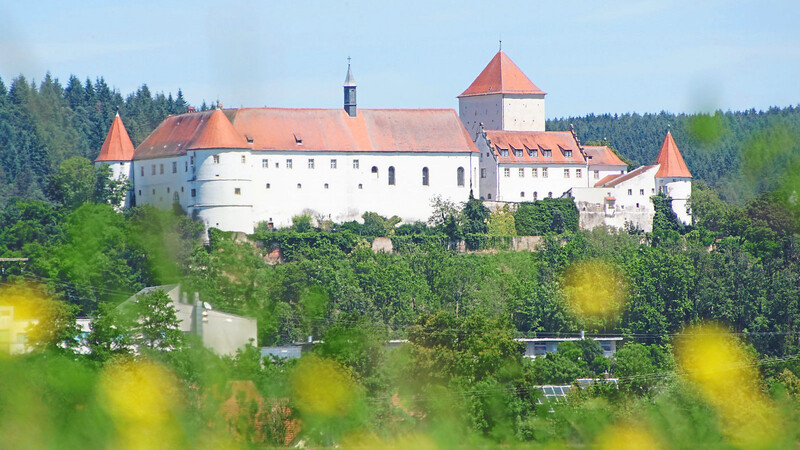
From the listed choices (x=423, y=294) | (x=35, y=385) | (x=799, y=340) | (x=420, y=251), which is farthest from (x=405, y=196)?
(x=35, y=385)

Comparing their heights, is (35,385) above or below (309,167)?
below

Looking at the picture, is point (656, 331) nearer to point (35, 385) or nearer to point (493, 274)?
point (493, 274)

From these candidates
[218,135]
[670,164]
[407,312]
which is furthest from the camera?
[670,164]

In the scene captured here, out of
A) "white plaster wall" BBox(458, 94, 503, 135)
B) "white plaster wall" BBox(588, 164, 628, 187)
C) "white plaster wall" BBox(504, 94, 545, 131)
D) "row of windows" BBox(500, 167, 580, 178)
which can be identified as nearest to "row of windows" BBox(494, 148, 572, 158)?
"row of windows" BBox(500, 167, 580, 178)

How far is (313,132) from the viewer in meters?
60.1

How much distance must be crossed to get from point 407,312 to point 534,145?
560 inches

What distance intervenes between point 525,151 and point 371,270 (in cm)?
1170

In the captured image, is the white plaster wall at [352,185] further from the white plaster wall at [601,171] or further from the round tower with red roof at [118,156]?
the round tower with red roof at [118,156]

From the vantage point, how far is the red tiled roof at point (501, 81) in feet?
215

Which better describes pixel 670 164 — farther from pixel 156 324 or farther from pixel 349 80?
pixel 156 324

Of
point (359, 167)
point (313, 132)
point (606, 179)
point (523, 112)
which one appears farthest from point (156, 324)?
point (523, 112)

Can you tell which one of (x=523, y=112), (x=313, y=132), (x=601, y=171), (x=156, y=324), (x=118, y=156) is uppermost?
(x=523, y=112)

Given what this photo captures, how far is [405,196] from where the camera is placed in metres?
59.3

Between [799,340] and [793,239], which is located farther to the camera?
[793,239]
